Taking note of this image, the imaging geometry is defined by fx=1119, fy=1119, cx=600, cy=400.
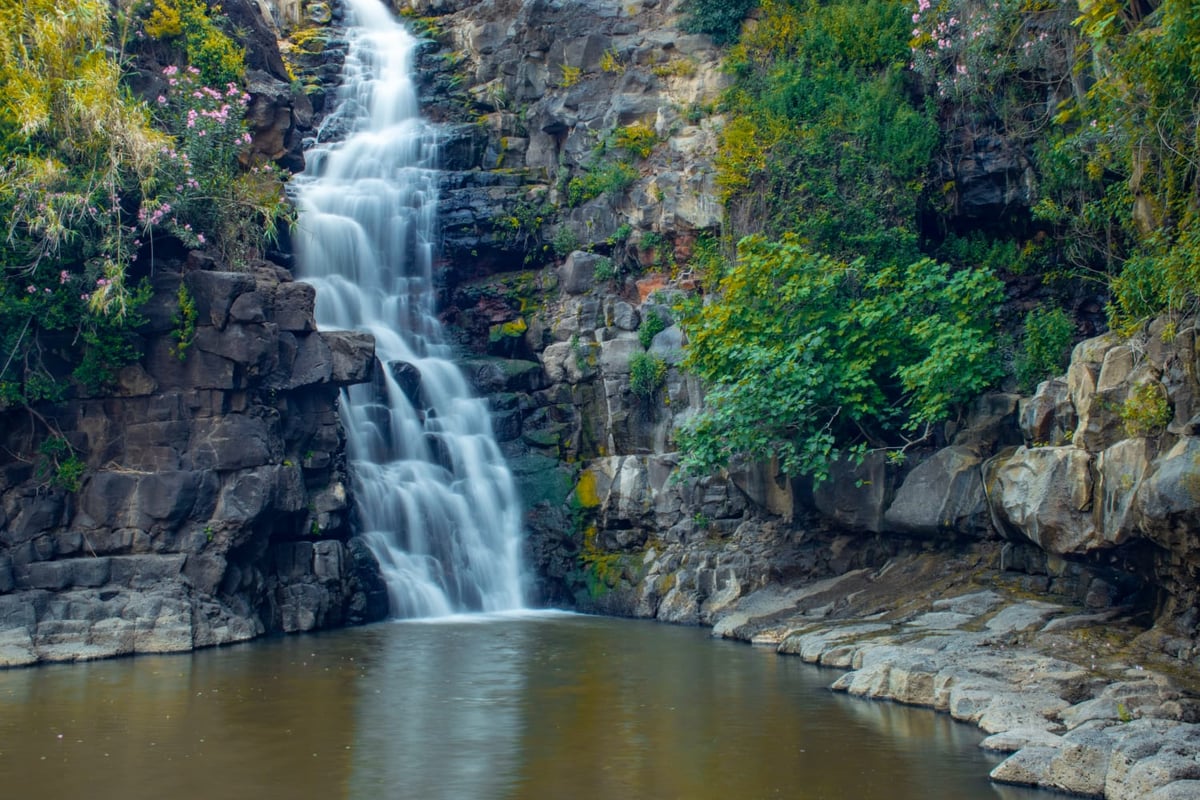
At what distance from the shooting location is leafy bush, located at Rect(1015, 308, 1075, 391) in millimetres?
17703

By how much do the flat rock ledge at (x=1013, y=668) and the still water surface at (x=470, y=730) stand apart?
0.40m

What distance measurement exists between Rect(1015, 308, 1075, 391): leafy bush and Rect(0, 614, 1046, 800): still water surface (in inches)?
238

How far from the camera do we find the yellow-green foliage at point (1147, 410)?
514 inches

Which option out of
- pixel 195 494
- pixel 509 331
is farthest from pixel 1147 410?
pixel 509 331

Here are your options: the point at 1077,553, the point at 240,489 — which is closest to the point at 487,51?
the point at 240,489

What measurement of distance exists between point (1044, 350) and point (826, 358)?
3.48 m

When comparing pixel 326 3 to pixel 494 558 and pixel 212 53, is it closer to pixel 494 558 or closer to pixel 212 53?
pixel 212 53

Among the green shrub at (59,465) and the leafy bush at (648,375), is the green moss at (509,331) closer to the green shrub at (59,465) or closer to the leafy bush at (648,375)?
the leafy bush at (648,375)

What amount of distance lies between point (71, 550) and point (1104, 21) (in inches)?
672

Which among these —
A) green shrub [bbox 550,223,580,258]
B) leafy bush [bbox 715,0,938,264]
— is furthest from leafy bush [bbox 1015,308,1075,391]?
green shrub [bbox 550,223,580,258]

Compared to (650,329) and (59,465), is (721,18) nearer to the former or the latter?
(650,329)

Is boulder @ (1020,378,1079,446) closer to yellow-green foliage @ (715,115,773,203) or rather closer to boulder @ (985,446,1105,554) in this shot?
boulder @ (985,446,1105,554)

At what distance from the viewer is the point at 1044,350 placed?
58.3 ft

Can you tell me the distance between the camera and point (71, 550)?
18219 millimetres
